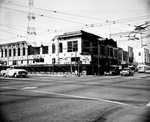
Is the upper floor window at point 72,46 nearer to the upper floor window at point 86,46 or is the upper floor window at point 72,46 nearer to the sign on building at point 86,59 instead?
the upper floor window at point 86,46

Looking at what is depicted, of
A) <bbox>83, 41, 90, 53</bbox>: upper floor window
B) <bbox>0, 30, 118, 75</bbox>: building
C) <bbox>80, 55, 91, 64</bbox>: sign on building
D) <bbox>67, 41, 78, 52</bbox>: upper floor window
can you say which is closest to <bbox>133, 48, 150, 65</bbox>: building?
<bbox>0, 30, 118, 75</bbox>: building

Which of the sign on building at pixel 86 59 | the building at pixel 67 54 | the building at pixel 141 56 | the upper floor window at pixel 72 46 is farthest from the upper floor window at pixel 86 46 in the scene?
the building at pixel 141 56

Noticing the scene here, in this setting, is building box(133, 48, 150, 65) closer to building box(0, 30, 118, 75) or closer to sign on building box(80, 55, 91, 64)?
building box(0, 30, 118, 75)

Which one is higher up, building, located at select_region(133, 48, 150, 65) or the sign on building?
building, located at select_region(133, 48, 150, 65)

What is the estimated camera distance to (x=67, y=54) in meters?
41.6

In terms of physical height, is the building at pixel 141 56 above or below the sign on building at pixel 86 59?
above

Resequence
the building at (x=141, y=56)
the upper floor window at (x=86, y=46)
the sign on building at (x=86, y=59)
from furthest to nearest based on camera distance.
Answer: the building at (x=141, y=56)
the upper floor window at (x=86, y=46)
the sign on building at (x=86, y=59)

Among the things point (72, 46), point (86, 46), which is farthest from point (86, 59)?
point (72, 46)

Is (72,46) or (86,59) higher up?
(72,46)

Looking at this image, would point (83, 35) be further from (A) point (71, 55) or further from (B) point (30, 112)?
(B) point (30, 112)

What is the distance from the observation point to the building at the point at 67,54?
39.9 m

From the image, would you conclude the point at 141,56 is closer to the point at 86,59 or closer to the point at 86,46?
the point at 86,46

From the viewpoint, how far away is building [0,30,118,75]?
39906 mm

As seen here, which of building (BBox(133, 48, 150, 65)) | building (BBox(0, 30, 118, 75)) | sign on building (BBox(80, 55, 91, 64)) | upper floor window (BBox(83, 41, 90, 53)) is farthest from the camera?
building (BBox(133, 48, 150, 65))
